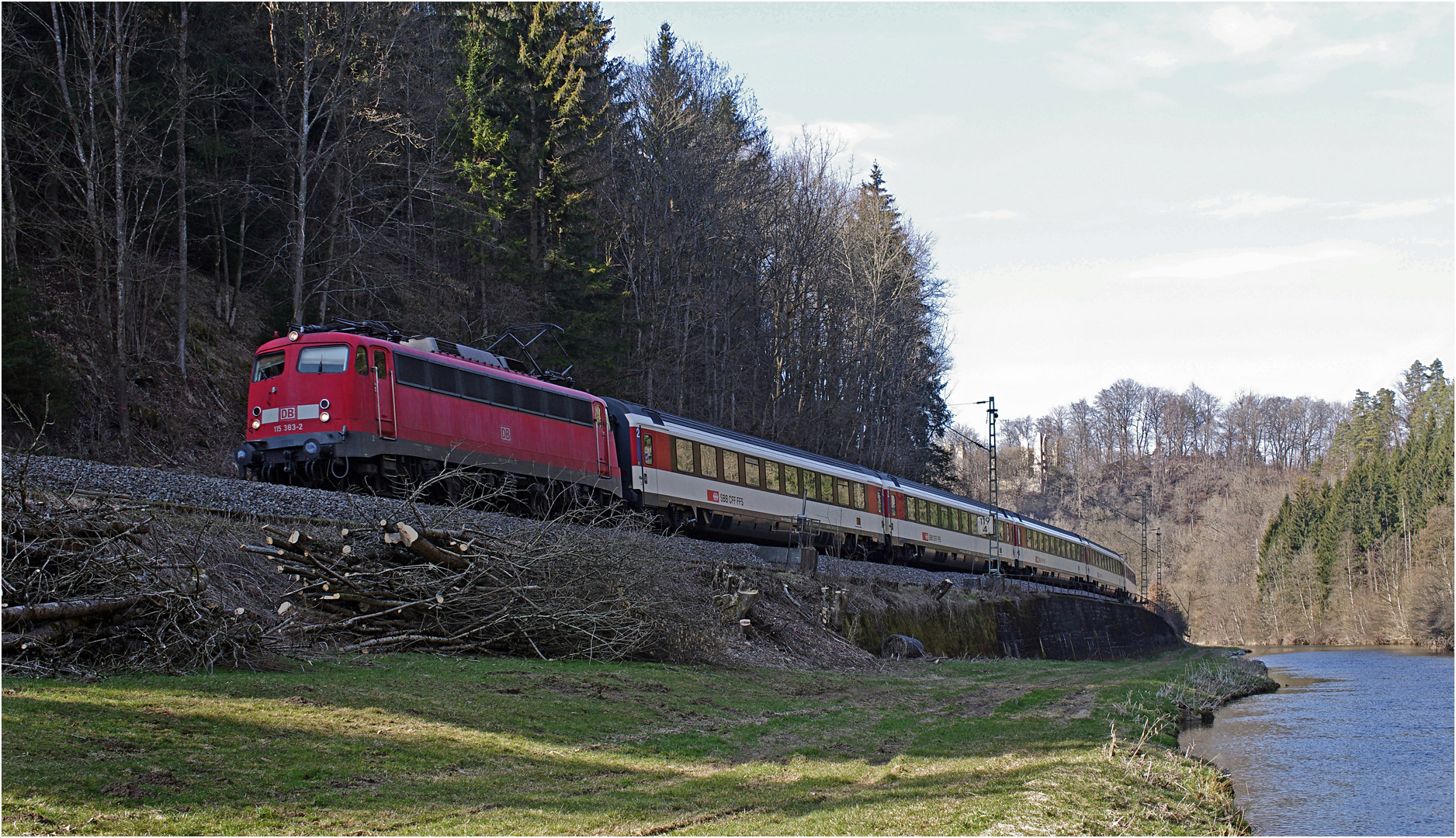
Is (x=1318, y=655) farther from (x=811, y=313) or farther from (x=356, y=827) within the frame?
(x=356, y=827)

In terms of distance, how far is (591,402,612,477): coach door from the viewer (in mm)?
22875

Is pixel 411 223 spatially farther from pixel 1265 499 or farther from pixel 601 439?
pixel 1265 499

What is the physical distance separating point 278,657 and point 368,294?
76.4ft

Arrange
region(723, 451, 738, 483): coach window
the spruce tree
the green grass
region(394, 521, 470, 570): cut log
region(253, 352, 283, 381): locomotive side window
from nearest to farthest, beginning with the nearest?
the green grass
region(394, 521, 470, 570): cut log
region(253, 352, 283, 381): locomotive side window
region(723, 451, 738, 483): coach window
the spruce tree

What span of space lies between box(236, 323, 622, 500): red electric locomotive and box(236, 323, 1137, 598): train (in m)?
0.02

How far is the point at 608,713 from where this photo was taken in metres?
10.6

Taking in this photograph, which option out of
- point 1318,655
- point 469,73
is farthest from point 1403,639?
point 469,73

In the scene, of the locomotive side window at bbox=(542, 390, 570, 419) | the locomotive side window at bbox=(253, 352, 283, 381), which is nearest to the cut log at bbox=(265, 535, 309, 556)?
the locomotive side window at bbox=(253, 352, 283, 381)

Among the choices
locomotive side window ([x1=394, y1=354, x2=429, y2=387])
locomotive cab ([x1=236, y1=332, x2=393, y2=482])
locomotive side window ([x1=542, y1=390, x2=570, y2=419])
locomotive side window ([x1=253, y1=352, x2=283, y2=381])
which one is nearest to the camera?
locomotive cab ([x1=236, y1=332, x2=393, y2=482])

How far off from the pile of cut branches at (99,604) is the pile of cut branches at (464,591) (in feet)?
4.77

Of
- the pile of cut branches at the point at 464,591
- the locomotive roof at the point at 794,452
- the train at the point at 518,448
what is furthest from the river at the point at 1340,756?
the locomotive roof at the point at 794,452

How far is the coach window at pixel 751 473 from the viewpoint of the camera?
27188mm

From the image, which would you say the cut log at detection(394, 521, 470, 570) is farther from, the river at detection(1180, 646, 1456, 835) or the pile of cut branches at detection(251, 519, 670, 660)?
the river at detection(1180, 646, 1456, 835)

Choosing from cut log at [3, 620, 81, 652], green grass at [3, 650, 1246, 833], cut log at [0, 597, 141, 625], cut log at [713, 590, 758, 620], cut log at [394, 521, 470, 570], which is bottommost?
green grass at [3, 650, 1246, 833]
